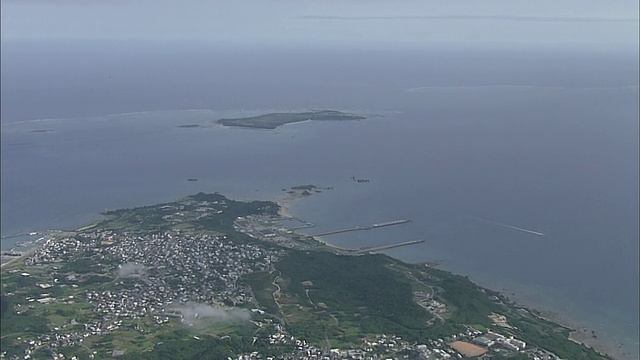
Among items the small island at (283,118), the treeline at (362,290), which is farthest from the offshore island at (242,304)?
the small island at (283,118)

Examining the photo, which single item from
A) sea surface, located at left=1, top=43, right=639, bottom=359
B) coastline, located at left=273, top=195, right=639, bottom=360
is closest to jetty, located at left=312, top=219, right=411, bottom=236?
sea surface, located at left=1, top=43, right=639, bottom=359

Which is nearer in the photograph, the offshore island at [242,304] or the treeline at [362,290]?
the offshore island at [242,304]

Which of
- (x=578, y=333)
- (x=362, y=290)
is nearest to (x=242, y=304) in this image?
(x=362, y=290)

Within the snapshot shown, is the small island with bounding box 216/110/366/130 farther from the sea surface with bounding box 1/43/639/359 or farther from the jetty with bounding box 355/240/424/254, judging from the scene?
the jetty with bounding box 355/240/424/254

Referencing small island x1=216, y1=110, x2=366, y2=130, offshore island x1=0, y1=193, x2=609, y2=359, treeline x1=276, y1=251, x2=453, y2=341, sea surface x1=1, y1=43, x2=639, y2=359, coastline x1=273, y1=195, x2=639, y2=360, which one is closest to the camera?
offshore island x1=0, y1=193, x2=609, y2=359

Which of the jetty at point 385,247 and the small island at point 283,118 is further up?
the small island at point 283,118

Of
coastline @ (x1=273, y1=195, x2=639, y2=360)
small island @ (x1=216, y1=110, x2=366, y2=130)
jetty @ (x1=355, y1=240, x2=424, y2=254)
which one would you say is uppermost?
small island @ (x1=216, y1=110, x2=366, y2=130)

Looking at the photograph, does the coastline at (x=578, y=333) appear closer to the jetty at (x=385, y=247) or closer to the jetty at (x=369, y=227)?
the jetty at (x=385, y=247)
